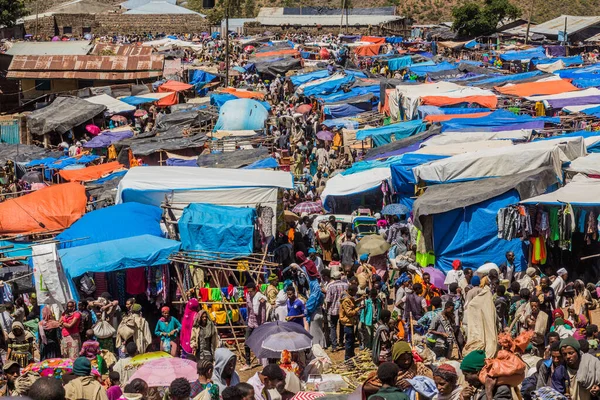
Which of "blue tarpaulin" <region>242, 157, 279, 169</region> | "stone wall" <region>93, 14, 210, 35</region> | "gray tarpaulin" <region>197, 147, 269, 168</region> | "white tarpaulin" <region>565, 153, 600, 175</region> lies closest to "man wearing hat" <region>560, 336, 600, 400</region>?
"white tarpaulin" <region>565, 153, 600, 175</region>

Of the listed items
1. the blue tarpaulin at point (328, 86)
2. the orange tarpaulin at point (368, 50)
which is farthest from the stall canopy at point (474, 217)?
the orange tarpaulin at point (368, 50)

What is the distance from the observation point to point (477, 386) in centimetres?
641

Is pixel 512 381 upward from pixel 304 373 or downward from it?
upward

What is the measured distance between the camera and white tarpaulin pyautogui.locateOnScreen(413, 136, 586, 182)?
1340cm

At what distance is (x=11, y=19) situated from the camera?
53938 mm

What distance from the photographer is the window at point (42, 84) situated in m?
34.3

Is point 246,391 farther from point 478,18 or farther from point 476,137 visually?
point 478,18

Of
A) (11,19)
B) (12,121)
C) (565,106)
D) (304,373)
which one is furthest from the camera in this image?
(11,19)

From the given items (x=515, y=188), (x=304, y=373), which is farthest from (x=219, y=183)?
(x=304, y=373)

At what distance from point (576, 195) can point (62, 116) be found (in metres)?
17.9

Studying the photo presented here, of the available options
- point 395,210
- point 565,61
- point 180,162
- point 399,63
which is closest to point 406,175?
point 395,210

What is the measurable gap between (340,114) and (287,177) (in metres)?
11.0

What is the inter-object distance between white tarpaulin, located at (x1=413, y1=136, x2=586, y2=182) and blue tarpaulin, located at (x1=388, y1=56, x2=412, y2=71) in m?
24.0

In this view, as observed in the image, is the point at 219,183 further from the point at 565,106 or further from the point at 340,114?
the point at 340,114
